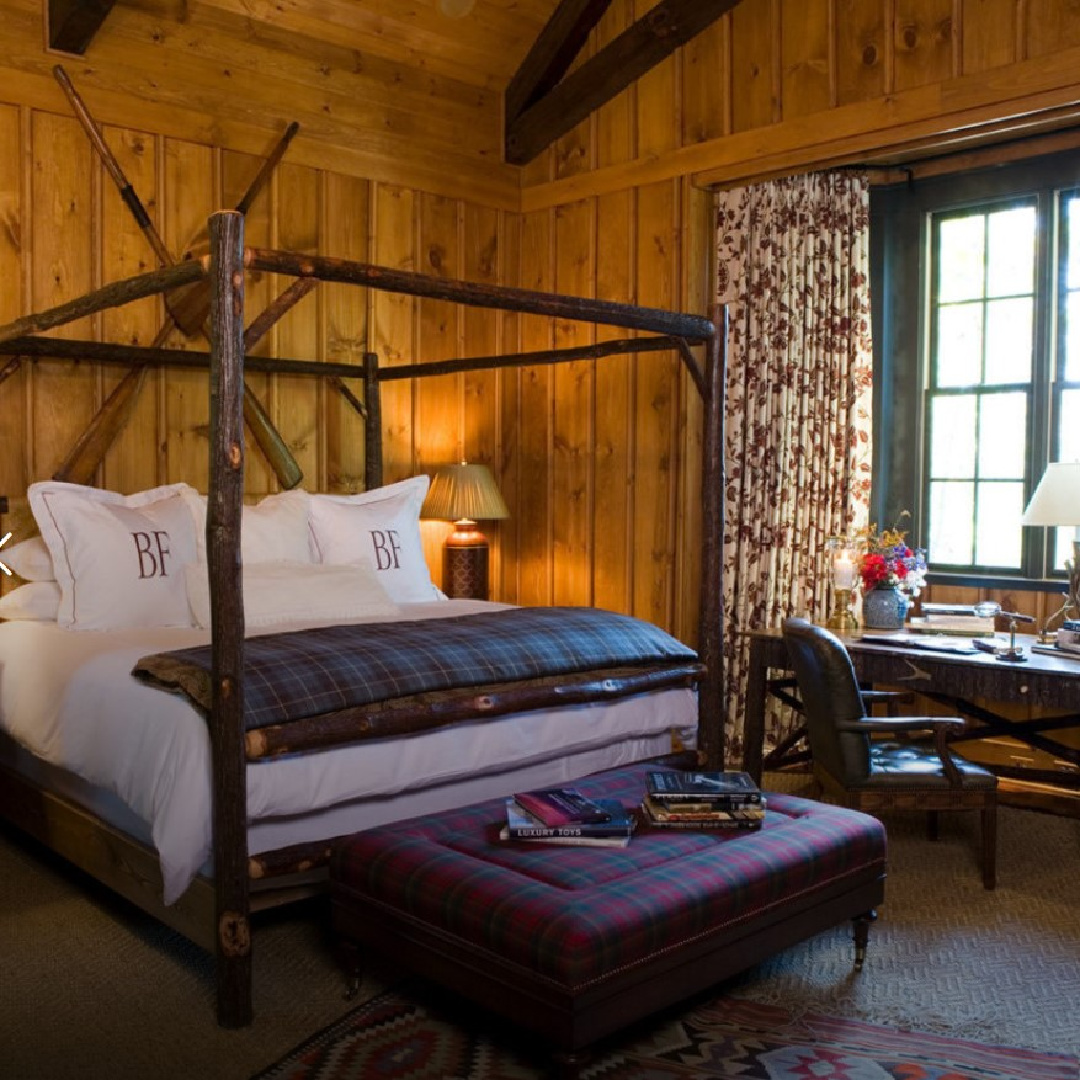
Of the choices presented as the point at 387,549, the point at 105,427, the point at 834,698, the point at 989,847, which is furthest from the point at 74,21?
the point at 989,847

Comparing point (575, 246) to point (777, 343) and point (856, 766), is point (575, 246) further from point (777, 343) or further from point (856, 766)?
point (856, 766)

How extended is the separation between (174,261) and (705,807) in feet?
10.3

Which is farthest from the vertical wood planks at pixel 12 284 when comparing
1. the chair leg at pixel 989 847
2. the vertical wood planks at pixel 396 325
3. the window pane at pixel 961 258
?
the window pane at pixel 961 258

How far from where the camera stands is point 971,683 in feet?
12.1

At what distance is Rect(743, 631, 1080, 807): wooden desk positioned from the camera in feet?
11.6

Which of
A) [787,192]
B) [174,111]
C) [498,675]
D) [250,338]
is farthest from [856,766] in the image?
[174,111]

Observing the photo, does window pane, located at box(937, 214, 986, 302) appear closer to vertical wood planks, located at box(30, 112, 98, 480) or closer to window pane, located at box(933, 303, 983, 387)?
window pane, located at box(933, 303, 983, 387)

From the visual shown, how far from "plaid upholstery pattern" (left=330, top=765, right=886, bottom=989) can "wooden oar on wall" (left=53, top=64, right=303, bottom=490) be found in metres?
2.21

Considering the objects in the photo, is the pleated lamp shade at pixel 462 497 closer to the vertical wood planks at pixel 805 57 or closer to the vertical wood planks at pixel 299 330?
the vertical wood planks at pixel 299 330

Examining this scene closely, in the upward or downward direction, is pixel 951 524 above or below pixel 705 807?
above

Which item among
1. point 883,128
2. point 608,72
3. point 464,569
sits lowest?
point 464,569

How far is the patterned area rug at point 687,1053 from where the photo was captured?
236 centimetres

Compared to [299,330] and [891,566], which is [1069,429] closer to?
[891,566]

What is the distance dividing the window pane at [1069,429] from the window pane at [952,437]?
1.20 ft
